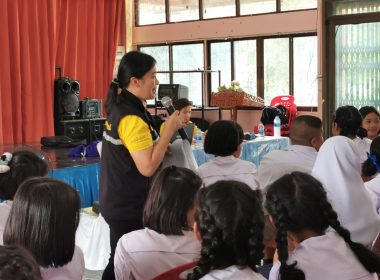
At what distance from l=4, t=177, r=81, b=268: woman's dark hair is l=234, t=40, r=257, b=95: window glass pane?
7.00m

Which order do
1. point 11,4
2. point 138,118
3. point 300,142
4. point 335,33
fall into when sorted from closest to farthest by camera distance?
point 138,118 → point 300,142 → point 335,33 → point 11,4

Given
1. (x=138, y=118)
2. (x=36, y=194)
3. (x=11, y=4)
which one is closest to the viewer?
(x=36, y=194)

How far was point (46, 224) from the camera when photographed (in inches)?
54.4

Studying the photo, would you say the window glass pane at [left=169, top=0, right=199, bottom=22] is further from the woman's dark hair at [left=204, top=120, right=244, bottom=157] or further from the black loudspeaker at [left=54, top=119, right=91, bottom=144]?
the woman's dark hair at [left=204, top=120, right=244, bottom=157]

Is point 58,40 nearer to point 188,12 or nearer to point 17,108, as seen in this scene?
point 17,108

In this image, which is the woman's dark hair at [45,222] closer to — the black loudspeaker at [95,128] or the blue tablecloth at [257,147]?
the blue tablecloth at [257,147]

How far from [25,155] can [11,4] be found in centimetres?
545

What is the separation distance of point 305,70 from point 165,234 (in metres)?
6.50

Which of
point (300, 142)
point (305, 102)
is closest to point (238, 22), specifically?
point (305, 102)

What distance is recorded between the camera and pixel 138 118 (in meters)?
1.98

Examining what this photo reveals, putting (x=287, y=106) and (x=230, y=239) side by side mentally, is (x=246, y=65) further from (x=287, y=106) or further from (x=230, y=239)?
(x=230, y=239)

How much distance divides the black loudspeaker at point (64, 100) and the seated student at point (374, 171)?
550cm

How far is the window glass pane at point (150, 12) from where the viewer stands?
904 centimetres

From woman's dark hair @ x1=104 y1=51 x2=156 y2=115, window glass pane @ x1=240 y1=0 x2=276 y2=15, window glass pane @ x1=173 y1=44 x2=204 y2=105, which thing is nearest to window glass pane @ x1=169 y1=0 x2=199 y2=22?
window glass pane @ x1=173 y1=44 x2=204 y2=105
